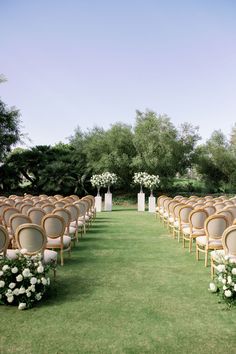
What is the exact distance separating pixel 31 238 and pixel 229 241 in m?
2.87

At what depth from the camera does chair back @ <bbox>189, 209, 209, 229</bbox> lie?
7219mm

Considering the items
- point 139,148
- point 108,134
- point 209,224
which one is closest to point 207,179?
point 139,148

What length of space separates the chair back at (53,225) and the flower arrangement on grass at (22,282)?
1.88 meters

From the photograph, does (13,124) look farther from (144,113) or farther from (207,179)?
(207,179)

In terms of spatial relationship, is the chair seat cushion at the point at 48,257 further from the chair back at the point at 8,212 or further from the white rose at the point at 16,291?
the chair back at the point at 8,212

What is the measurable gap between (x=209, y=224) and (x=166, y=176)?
18.1m

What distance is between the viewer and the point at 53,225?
253 inches

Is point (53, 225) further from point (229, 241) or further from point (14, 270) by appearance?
point (229, 241)

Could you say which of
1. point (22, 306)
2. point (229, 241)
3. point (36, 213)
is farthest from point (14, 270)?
point (36, 213)

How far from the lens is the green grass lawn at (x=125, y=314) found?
318 centimetres

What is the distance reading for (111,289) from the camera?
4848 millimetres

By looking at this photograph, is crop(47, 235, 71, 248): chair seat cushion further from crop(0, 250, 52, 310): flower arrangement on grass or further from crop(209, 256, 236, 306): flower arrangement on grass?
crop(209, 256, 236, 306): flower arrangement on grass

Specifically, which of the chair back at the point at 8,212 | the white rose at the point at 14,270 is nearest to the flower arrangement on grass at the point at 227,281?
the white rose at the point at 14,270

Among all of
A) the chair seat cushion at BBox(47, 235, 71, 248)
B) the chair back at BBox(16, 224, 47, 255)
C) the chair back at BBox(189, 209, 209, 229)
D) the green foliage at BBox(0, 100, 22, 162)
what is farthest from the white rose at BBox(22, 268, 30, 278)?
the green foliage at BBox(0, 100, 22, 162)
